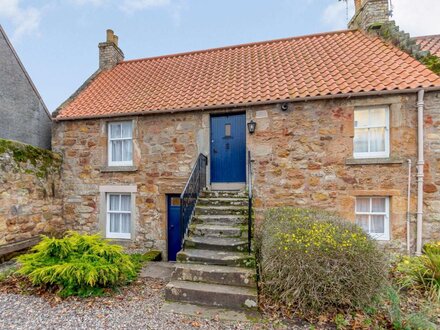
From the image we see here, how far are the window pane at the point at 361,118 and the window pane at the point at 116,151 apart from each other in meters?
7.52

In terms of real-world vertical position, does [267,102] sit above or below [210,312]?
above

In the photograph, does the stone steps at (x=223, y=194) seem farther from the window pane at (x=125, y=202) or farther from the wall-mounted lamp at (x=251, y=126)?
the window pane at (x=125, y=202)

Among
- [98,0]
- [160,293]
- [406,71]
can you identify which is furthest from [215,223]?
[98,0]

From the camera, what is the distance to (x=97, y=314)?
3.98m

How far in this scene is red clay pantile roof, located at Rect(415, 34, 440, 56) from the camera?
8.71 metres

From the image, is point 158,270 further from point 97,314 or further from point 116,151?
point 116,151

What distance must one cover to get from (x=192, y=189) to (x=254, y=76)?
14.8 ft

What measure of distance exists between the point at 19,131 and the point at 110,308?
8012mm

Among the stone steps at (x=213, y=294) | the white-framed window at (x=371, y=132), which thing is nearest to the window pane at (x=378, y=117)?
the white-framed window at (x=371, y=132)

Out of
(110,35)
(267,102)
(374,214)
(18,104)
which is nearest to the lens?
(374,214)

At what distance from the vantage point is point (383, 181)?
254 inches

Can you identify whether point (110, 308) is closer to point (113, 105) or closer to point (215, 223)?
point (215, 223)

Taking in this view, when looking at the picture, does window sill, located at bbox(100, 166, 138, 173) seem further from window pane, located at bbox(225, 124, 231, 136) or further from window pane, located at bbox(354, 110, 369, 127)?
window pane, located at bbox(354, 110, 369, 127)

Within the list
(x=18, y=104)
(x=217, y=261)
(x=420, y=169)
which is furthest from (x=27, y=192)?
(x=420, y=169)
